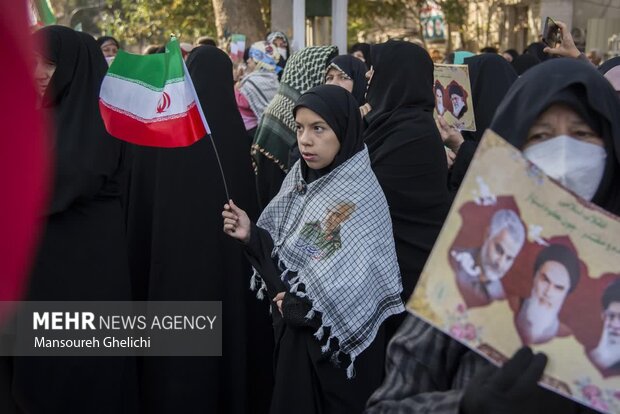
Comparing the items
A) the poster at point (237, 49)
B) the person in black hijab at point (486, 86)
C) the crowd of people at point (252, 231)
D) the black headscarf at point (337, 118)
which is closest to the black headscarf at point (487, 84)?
the person in black hijab at point (486, 86)

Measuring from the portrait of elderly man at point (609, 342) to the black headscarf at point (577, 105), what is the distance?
0.31 m

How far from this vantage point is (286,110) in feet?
16.7

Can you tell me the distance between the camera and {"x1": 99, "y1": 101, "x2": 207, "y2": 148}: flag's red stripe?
11.1 ft

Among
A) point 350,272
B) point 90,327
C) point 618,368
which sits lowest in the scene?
point 90,327

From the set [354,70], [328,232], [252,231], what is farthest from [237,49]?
[328,232]

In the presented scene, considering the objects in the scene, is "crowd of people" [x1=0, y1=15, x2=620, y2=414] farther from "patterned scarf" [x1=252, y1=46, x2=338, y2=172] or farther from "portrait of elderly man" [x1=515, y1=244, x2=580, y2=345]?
"portrait of elderly man" [x1=515, y1=244, x2=580, y2=345]

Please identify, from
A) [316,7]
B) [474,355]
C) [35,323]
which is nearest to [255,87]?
[35,323]

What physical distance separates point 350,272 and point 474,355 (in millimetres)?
1450

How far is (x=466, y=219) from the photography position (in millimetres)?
1387

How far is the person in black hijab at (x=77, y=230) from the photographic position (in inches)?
138

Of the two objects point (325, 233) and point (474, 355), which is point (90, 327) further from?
point (474, 355)

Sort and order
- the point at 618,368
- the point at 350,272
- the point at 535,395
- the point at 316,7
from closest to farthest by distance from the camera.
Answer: the point at 618,368
the point at 535,395
the point at 350,272
the point at 316,7

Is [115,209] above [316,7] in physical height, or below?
below

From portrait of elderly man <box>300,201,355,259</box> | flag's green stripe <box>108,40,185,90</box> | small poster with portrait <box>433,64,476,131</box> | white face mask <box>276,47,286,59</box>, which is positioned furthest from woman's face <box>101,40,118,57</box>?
A: portrait of elderly man <box>300,201,355,259</box>
